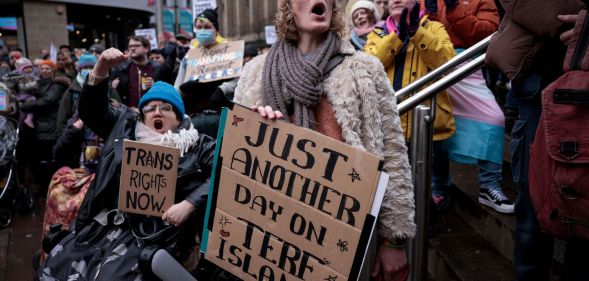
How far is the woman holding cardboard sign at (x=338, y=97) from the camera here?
6.10 feet

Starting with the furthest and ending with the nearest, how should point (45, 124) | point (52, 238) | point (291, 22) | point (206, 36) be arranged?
point (45, 124)
point (206, 36)
point (52, 238)
point (291, 22)

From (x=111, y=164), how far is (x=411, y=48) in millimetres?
2136

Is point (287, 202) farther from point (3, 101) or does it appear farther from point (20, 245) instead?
point (3, 101)

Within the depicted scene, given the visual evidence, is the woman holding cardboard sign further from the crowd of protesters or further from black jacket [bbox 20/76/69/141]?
black jacket [bbox 20/76/69/141]

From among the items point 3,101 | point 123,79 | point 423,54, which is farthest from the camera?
point 123,79

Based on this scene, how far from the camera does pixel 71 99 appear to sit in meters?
6.15

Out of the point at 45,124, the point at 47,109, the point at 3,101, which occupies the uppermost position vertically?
the point at 3,101

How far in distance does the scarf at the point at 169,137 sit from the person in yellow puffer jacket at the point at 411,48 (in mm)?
1410

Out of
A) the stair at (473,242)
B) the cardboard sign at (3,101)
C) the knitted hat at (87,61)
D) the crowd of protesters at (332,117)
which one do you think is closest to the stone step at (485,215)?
the stair at (473,242)

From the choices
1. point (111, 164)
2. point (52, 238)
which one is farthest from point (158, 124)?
point (52, 238)

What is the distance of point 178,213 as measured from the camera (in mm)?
2480

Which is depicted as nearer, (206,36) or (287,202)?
(287,202)

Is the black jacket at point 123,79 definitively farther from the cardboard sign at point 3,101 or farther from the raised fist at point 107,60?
the raised fist at point 107,60

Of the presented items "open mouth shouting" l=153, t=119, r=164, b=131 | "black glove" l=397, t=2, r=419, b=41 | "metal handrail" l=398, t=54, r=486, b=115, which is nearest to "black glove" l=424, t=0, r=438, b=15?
"black glove" l=397, t=2, r=419, b=41
